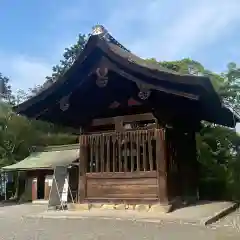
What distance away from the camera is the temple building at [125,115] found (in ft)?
36.0

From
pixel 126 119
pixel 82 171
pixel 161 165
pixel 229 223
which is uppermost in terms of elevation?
pixel 126 119

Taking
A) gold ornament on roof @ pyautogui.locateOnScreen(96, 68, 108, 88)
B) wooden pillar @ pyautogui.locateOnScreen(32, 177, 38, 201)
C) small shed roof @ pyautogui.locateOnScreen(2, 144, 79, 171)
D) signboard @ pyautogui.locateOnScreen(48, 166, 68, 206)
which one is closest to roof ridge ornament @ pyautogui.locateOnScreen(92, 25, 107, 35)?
gold ornament on roof @ pyautogui.locateOnScreen(96, 68, 108, 88)

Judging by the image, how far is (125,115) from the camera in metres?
12.3

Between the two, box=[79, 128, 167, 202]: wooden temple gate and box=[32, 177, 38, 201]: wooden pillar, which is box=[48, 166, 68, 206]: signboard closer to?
box=[79, 128, 167, 202]: wooden temple gate

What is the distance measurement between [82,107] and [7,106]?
20015 mm

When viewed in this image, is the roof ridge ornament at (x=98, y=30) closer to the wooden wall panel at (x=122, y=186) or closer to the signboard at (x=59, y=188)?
the wooden wall panel at (x=122, y=186)

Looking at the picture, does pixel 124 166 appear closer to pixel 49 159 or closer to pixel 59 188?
pixel 59 188

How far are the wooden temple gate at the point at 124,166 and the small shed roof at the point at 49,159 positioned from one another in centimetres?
1144

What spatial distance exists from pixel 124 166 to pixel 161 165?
1.40m

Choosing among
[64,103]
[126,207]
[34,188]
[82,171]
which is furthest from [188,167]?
[34,188]

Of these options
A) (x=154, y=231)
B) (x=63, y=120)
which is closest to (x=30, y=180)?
(x=63, y=120)

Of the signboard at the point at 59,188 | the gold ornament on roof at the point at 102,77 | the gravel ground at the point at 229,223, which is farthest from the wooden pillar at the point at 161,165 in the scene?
the signboard at the point at 59,188

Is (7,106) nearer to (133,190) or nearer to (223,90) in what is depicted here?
(223,90)

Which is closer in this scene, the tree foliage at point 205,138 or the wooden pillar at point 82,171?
the wooden pillar at point 82,171
